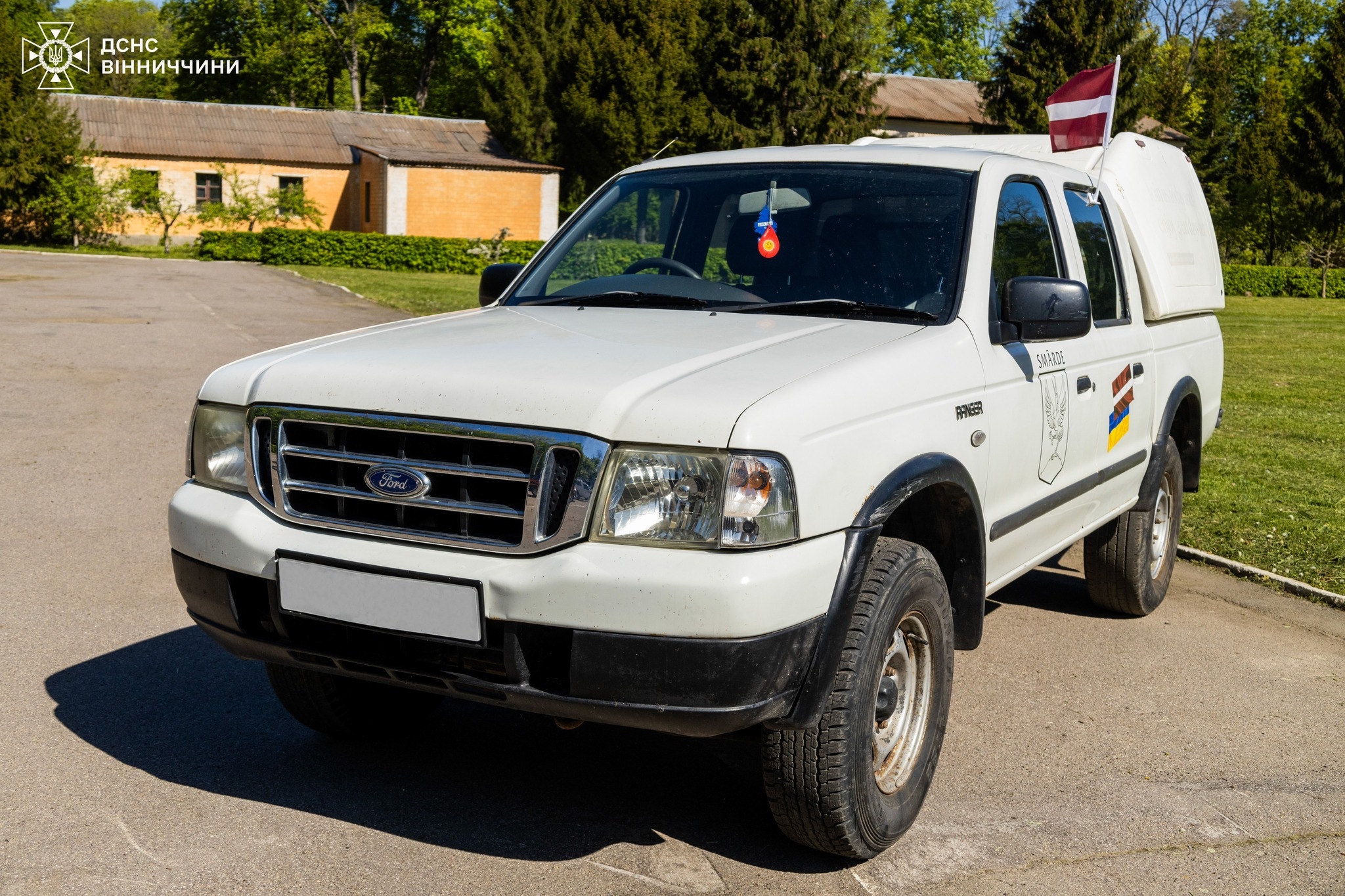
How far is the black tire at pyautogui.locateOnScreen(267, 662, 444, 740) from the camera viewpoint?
13.5 ft

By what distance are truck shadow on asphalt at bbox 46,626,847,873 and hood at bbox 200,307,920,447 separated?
4.07 feet

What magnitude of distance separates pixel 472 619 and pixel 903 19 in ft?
275

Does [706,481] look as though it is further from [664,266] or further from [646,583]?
[664,266]

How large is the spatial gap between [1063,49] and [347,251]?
82.1ft

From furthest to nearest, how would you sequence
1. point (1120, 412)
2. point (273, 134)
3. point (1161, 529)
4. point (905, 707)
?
point (273, 134), point (1161, 529), point (1120, 412), point (905, 707)

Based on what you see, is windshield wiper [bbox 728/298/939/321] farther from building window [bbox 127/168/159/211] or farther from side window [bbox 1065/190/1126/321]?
building window [bbox 127/168/159/211]

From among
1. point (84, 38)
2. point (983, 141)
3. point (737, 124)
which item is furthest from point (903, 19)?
point (983, 141)

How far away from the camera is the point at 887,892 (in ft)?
11.2

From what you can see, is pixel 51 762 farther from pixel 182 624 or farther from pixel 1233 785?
pixel 1233 785

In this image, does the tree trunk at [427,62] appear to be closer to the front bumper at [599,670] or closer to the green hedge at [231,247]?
the green hedge at [231,247]

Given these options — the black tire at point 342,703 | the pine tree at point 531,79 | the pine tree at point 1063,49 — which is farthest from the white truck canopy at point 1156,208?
the pine tree at point 531,79

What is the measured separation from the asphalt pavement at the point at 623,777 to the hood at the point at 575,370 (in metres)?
1.23

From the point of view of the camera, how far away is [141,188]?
48062mm

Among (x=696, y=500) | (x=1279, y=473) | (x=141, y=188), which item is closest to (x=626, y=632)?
(x=696, y=500)
